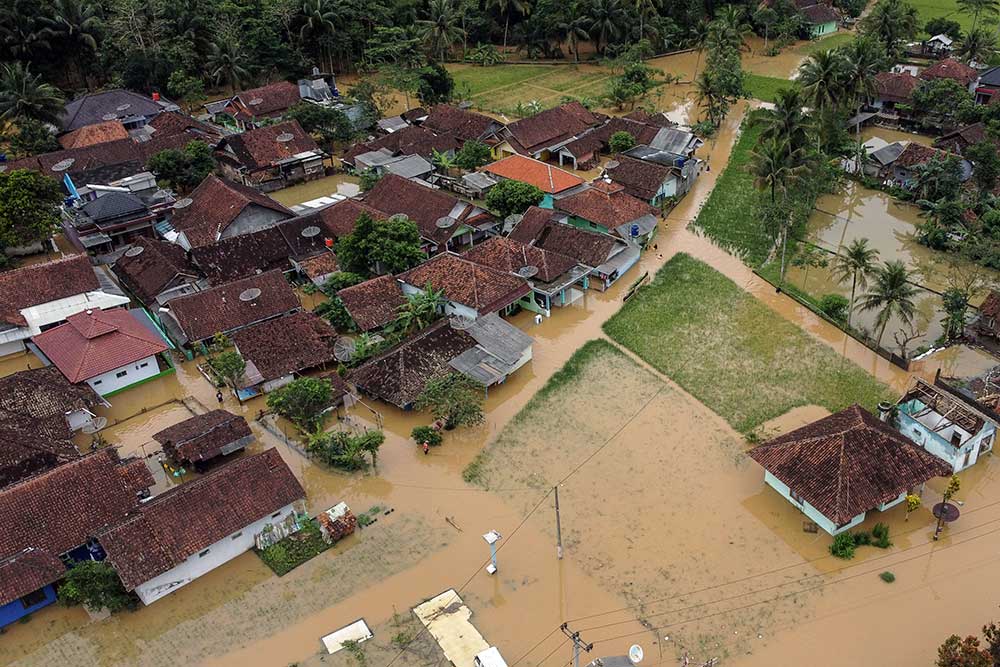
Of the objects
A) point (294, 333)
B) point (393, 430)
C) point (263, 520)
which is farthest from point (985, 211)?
point (263, 520)

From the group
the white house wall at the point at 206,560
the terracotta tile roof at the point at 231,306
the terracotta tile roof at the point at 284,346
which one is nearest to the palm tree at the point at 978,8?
the terracotta tile roof at the point at 231,306

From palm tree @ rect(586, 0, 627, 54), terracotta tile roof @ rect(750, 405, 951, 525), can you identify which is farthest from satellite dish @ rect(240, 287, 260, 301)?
palm tree @ rect(586, 0, 627, 54)

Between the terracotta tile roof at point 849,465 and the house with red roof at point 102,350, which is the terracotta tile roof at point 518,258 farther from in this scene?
the house with red roof at point 102,350

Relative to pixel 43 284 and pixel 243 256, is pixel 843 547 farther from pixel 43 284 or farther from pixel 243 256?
pixel 43 284

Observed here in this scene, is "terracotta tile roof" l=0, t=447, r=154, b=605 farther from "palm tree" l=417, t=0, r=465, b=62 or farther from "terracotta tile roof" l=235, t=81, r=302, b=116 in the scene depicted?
"palm tree" l=417, t=0, r=465, b=62

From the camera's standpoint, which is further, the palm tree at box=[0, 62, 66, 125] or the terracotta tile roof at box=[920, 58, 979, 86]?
the terracotta tile roof at box=[920, 58, 979, 86]

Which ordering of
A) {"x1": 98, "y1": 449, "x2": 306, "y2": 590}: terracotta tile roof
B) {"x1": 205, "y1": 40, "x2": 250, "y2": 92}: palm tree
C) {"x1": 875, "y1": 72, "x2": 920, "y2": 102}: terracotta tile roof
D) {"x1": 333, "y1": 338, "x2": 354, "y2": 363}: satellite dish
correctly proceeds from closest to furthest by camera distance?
{"x1": 98, "y1": 449, "x2": 306, "y2": 590}: terracotta tile roof → {"x1": 333, "y1": 338, "x2": 354, "y2": 363}: satellite dish → {"x1": 875, "y1": 72, "x2": 920, "y2": 102}: terracotta tile roof → {"x1": 205, "y1": 40, "x2": 250, "y2": 92}: palm tree
